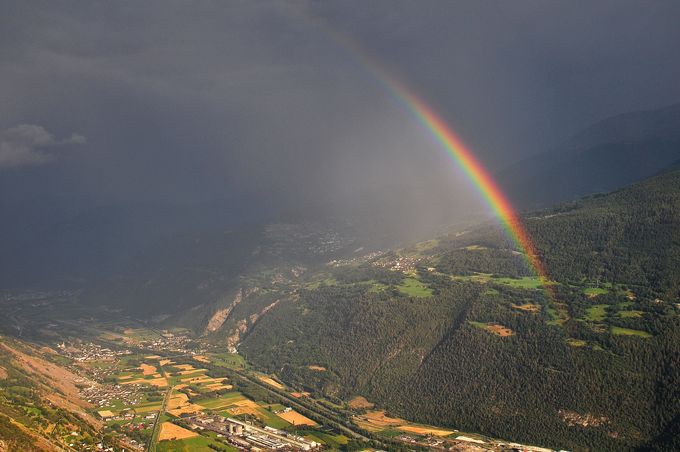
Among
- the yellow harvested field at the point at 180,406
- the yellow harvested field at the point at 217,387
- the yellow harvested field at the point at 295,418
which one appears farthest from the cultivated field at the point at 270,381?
the yellow harvested field at the point at 295,418

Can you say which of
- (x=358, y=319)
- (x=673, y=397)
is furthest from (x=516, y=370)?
(x=358, y=319)

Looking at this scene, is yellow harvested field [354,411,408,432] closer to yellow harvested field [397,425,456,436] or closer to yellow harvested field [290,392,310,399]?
yellow harvested field [397,425,456,436]

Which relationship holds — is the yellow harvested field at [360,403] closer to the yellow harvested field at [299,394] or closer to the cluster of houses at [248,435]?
the yellow harvested field at [299,394]

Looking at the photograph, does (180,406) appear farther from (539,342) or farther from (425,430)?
(539,342)

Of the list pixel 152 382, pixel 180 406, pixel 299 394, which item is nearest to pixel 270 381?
pixel 299 394

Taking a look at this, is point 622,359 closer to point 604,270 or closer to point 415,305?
point 604,270

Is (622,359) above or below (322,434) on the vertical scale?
above
